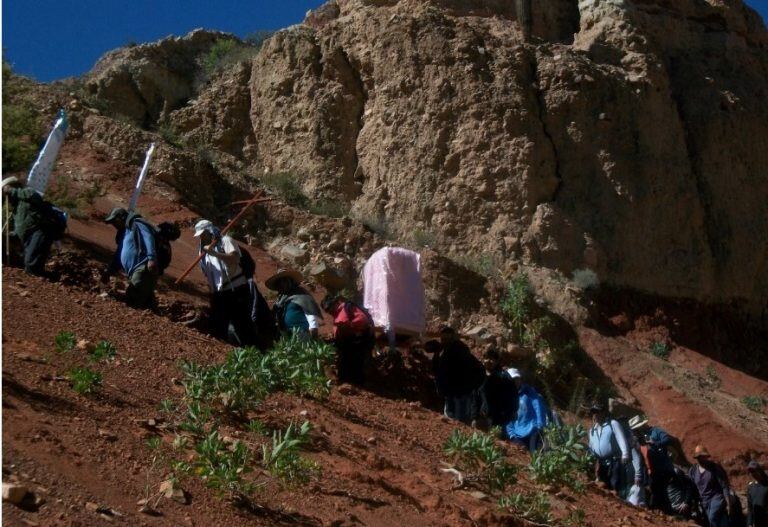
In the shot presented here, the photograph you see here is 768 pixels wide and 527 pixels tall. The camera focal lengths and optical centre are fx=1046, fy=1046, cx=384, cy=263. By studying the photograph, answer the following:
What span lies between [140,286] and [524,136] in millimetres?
9020

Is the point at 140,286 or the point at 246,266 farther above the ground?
the point at 246,266

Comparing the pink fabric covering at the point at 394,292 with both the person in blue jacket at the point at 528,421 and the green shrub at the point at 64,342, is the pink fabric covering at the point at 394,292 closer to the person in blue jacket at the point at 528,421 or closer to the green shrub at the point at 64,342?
the person in blue jacket at the point at 528,421

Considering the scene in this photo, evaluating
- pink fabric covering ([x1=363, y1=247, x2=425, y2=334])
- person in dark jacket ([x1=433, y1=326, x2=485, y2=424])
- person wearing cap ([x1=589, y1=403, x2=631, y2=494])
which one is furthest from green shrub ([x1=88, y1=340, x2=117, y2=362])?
person wearing cap ([x1=589, y1=403, x2=631, y2=494])

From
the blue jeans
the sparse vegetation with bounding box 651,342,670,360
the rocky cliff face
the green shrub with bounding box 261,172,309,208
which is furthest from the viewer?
the rocky cliff face

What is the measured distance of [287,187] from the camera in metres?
15.9

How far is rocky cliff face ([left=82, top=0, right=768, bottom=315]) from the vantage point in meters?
15.8

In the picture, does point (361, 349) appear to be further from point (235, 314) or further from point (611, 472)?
point (611, 472)

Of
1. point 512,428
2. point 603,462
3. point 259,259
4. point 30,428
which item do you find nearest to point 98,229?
point 259,259

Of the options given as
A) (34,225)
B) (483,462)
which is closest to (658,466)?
(483,462)

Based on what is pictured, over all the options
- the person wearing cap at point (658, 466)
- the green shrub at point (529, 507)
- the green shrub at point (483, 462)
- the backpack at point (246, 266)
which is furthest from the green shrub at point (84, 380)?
the person wearing cap at point (658, 466)

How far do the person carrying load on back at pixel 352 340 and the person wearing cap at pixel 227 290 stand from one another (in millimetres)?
706

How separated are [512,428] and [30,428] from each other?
4920 mm

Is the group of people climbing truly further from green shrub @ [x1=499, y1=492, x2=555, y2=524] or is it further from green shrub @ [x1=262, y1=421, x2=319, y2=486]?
green shrub @ [x1=262, y1=421, x2=319, y2=486]

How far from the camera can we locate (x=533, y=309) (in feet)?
44.8
